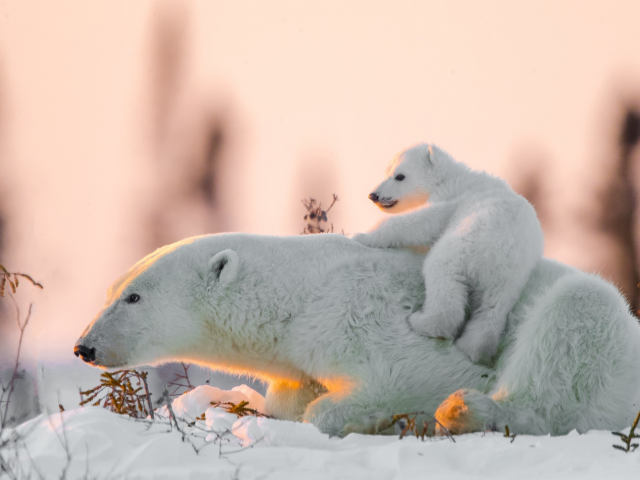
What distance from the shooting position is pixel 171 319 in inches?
150

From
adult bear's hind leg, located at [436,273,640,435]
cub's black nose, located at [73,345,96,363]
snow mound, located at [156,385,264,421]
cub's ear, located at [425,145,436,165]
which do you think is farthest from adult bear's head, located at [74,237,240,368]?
cub's ear, located at [425,145,436,165]

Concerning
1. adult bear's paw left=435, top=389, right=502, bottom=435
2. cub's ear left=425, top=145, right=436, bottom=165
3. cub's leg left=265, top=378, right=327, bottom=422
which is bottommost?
cub's leg left=265, top=378, right=327, bottom=422

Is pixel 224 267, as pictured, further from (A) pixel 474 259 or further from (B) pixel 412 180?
(B) pixel 412 180

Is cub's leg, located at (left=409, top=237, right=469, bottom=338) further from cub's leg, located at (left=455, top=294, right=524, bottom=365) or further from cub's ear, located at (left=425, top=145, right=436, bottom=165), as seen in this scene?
cub's ear, located at (left=425, top=145, right=436, bottom=165)

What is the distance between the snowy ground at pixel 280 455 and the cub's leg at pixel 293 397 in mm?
Answer: 897

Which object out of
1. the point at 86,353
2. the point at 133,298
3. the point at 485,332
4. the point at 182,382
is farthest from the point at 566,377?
the point at 182,382

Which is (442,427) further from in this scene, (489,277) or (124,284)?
(124,284)

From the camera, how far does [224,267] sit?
383 centimetres

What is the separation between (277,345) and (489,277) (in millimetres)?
1126

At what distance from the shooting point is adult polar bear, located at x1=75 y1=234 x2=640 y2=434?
327 centimetres

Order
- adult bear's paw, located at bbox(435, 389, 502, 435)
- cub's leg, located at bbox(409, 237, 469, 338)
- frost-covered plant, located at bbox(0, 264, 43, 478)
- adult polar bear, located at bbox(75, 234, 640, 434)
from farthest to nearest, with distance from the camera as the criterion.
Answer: cub's leg, located at bbox(409, 237, 469, 338), adult polar bear, located at bbox(75, 234, 640, 434), adult bear's paw, located at bbox(435, 389, 502, 435), frost-covered plant, located at bbox(0, 264, 43, 478)

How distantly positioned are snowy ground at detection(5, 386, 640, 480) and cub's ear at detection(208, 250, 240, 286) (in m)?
1.03

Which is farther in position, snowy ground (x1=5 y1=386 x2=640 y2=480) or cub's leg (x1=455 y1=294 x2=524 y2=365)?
cub's leg (x1=455 y1=294 x2=524 y2=365)

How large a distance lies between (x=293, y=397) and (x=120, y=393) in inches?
39.5
